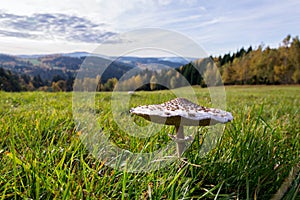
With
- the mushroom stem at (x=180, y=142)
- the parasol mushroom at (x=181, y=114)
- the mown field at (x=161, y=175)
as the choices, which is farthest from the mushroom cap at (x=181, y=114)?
the mown field at (x=161, y=175)

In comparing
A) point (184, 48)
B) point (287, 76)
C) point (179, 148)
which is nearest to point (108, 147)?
point (179, 148)

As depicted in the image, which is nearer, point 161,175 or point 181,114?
point 181,114

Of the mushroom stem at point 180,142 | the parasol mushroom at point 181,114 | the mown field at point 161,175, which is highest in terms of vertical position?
the parasol mushroom at point 181,114

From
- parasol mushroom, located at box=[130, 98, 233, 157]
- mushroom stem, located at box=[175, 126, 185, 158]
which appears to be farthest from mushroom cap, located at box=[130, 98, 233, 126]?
mushroom stem, located at box=[175, 126, 185, 158]

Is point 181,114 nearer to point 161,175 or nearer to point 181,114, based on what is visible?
point 181,114

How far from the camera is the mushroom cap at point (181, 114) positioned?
189 centimetres

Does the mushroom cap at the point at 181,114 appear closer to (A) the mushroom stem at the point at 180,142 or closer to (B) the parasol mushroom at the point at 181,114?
(B) the parasol mushroom at the point at 181,114

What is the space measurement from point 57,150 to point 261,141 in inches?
68.4

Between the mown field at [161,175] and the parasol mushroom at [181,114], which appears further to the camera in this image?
the parasol mushroom at [181,114]

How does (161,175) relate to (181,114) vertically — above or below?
below

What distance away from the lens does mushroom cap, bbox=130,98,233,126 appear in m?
1.89

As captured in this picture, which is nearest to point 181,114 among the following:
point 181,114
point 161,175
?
point 181,114

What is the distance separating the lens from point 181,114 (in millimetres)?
1874

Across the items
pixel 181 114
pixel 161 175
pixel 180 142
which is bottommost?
pixel 161 175
